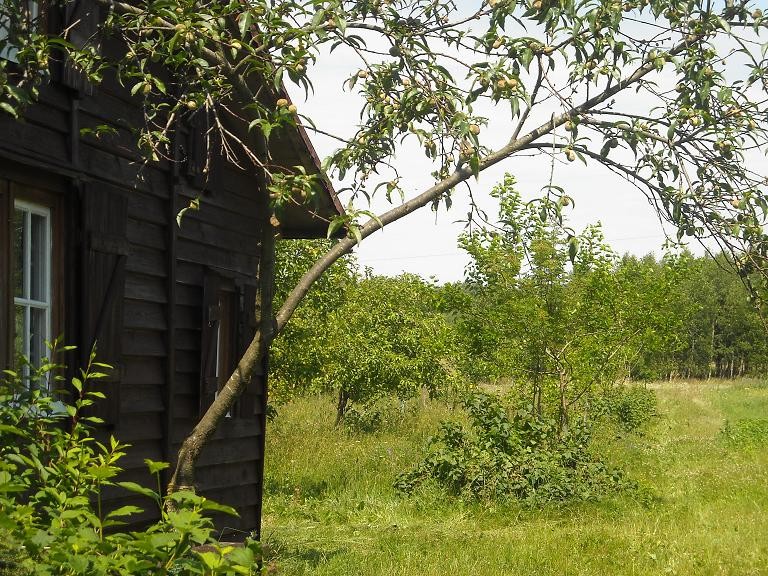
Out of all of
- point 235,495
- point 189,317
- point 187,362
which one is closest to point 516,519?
point 235,495

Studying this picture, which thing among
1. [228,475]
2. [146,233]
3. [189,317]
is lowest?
[228,475]

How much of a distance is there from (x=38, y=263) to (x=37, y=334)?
0.47 metres

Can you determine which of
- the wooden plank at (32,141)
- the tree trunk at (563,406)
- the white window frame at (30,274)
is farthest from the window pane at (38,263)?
the tree trunk at (563,406)

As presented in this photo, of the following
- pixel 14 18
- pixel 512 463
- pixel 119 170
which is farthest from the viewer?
pixel 512 463

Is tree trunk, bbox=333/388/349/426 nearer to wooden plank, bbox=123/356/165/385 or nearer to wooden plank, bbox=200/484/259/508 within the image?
wooden plank, bbox=200/484/259/508

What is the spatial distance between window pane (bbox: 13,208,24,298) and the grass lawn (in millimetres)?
4285

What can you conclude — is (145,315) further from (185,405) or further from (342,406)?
(342,406)

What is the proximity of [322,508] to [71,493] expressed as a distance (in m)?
10.8

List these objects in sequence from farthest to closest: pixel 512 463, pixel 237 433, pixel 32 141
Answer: pixel 512 463, pixel 237 433, pixel 32 141

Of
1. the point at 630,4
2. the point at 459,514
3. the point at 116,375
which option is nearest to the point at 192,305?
the point at 116,375

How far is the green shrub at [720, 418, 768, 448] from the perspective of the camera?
2186 centimetres

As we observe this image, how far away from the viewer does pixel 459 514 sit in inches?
Answer: 550

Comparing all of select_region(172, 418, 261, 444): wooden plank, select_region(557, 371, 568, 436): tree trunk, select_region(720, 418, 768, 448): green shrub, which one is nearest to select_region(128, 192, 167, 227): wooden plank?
select_region(172, 418, 261, 444): wooden plank

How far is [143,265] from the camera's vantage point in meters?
7.96
